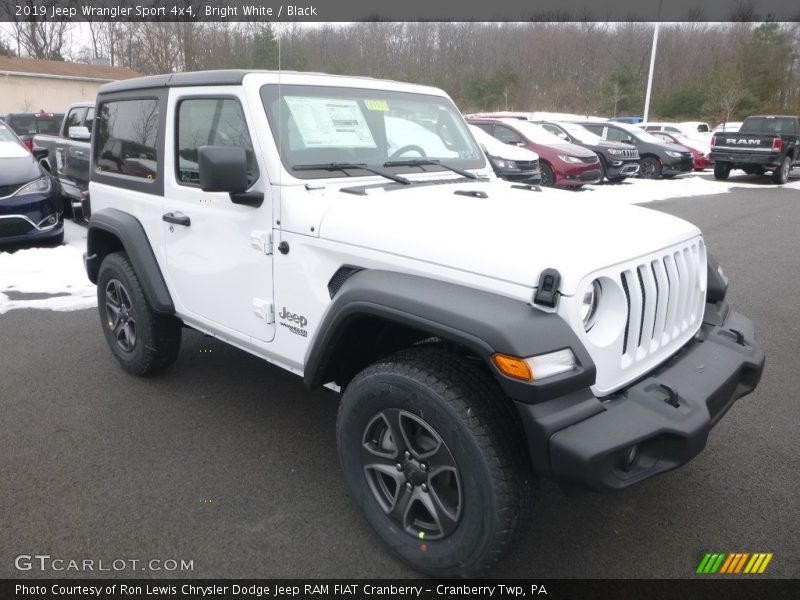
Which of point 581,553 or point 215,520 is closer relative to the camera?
point 581,553

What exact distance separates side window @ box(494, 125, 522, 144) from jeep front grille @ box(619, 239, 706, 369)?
39.1 ft

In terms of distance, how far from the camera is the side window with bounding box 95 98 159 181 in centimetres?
382

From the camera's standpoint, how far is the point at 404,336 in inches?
112

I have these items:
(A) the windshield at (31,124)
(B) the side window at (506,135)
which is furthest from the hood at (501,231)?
(A) the windshield at (31,124)

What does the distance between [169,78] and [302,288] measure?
1.73 metres

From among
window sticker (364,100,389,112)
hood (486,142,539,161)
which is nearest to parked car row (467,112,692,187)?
hood (486,142,539,161)

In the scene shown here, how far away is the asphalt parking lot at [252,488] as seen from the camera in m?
2.65

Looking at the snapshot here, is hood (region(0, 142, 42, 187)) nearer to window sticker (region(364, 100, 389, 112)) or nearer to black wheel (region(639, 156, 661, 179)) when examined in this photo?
window sticker (region(364, 100, 389, 112))

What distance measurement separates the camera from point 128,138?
4.07 meters

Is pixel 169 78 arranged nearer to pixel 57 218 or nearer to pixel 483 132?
pixel 57 218

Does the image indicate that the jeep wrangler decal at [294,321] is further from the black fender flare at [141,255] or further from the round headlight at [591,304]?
the round headlight at [591,304]

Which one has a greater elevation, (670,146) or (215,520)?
(670,146)

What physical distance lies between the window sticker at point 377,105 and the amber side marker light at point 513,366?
195 cm

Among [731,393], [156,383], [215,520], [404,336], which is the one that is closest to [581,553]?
[731,393]
